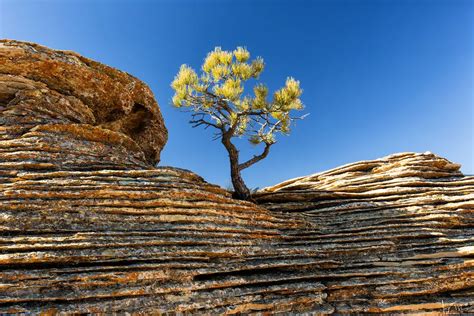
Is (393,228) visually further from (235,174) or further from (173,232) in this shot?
(173,232)

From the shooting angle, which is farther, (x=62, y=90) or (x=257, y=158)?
(x=257, y=158)

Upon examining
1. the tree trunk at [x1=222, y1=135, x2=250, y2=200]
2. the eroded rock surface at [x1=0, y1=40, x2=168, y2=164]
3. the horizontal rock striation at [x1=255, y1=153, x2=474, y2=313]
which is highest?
the eroded rock surface at [x1=0, y1=40, x2=168, y2=164]

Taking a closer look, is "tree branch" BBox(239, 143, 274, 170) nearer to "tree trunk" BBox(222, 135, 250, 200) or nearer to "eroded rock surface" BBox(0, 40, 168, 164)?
"tree trunk" BBox(222, 135, 250, 200)

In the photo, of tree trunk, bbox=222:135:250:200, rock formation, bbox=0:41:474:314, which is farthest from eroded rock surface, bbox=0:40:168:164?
tree trunk, bbox=222:135:250:200

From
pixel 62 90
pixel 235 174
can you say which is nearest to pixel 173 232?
pixel 235 174

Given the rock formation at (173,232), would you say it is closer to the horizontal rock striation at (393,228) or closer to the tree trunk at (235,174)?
the horizontal rock striation at (393,228)

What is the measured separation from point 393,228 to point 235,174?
722cm

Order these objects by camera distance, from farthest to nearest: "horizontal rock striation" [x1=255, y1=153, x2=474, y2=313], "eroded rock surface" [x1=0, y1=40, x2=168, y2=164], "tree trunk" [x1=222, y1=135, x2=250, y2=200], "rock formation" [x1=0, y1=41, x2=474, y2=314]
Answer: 1. "tree trunk" [x1=222, y1=135, x2=250, y2=200]
2. "eroded rock surface" [x1=0, y1=40, x2=168, y2=164]
3. "horizontal rock striation" [x1=255, y1=153, x2=474, y2=313]
4. "rock formation" [x1=0, y1=41, x2=474, y2=314]

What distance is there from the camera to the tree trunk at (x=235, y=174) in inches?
571

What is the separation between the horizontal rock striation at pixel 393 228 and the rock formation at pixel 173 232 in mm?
49

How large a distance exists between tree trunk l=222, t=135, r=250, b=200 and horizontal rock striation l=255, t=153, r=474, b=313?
74 cm

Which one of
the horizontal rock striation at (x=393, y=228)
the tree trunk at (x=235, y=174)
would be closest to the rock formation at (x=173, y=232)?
the horizontal rock striation at (x=393, y=228)

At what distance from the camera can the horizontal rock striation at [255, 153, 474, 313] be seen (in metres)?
9.44

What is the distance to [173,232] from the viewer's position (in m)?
9.32
